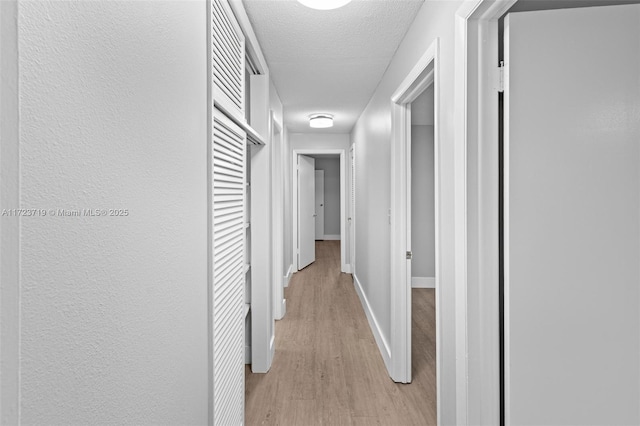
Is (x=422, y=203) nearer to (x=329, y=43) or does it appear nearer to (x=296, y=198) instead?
(x=296, y=198)

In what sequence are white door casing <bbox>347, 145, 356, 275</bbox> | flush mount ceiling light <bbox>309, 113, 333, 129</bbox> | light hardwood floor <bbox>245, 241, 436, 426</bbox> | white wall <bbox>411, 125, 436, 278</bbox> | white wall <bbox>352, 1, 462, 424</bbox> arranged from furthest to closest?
1. white door casing <bbox>347, 145, 356, 275</bbox>
2. white wall <bbox>411, 125, 436, 278</bbox>
3. flush mount ceiling light <bbox>309, 113, 333, 129</bbox>
4. light hardwood floor <bbox>245, 241, 436, 426</bbox>
5. white wall <bbox>352, 1, 462, 424</bbox>

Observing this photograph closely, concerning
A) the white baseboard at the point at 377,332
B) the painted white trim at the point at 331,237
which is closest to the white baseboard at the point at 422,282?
the white baseboard at the point at 377,332

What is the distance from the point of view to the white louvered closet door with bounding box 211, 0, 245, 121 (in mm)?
1535

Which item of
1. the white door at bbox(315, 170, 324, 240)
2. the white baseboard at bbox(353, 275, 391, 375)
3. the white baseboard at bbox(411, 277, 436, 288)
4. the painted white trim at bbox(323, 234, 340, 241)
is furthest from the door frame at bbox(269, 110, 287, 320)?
the painted white trim at bbox(323, 234, 340, 241)

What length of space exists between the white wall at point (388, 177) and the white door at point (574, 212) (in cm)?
30

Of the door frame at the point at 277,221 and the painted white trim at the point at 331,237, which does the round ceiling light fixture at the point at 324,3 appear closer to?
the door frame at the point at 277,221

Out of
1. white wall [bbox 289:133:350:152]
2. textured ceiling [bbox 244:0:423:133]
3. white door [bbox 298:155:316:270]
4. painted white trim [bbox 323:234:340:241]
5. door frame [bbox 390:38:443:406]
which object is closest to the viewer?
textured ceiling [bbox 244:0:423:133]

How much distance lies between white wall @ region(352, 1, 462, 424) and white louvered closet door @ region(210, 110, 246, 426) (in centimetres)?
105

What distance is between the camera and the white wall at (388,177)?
5.40 ft

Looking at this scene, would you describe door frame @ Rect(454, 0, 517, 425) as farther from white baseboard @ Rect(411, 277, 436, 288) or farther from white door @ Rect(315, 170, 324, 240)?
white door @ Rect(315, 170, 324, 240)

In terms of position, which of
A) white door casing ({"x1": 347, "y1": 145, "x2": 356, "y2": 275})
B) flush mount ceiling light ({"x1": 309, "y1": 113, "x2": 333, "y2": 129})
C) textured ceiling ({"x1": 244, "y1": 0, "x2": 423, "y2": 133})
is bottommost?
white door casing ({"x1": 347, "y1": 145, "x2": 356, "y2": 275})

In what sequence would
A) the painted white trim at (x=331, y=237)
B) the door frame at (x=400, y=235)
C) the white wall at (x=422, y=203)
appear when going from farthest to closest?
1. the painted white trim at (x=331, y=237)
2. the white wall at (x=422, y=203)
3. the door frame at (x=400, y=235)

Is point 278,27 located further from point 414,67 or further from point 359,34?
point 414,67

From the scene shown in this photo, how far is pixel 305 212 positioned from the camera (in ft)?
22.4
